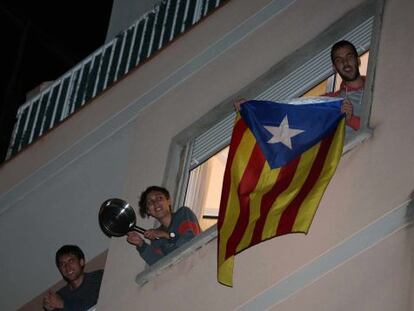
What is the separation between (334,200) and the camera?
28.4 ft

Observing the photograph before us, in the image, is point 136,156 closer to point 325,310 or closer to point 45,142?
point 45,142

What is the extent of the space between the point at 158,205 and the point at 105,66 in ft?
11.6

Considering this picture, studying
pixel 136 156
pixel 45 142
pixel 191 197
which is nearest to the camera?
pixel 191 197

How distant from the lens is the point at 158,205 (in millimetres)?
9672

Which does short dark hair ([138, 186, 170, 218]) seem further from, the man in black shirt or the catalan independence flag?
the catalan independence flag

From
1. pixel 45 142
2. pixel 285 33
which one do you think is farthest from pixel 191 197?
pixel 45 142

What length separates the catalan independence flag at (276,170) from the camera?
8.22m

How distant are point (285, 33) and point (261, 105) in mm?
1695

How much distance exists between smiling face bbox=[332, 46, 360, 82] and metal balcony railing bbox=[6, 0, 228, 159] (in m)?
2.80

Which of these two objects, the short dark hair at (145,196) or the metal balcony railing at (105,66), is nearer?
the short dark hair at (145,196)

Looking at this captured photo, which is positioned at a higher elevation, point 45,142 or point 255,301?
point 45,142

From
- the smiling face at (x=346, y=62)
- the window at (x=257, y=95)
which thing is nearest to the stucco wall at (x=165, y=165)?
the window at (x=257, y=95)

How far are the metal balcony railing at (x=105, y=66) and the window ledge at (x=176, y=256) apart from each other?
116 inches

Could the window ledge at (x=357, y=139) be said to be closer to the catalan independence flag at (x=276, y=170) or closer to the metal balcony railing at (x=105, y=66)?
the catalan independence flag at (x=276, y=170)
